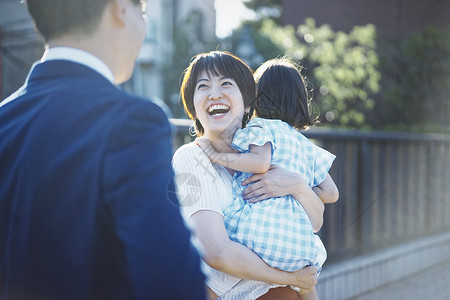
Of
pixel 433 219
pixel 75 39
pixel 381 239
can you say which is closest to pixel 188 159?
pixel 75 39

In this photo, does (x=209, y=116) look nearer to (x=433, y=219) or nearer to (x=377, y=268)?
(x=377, y=268)

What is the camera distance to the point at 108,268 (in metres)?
1.09

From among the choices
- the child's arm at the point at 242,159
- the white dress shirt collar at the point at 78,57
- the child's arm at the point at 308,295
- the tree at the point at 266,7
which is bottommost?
the child's arm at the point at 308,295

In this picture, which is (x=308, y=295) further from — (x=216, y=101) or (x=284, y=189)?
(x=216, y=101)

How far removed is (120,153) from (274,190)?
1040 millimetres

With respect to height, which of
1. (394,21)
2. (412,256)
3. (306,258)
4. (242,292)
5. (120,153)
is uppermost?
(394,21)

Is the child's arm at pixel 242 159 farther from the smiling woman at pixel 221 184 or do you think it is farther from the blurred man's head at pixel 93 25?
the blurred man's head at pixel 93 25

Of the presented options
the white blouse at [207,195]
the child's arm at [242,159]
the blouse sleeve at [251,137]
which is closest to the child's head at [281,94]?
the blouse sleeve at [251,137]

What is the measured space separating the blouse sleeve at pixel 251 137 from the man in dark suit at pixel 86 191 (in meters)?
0.92

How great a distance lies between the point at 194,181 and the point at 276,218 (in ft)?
1.13

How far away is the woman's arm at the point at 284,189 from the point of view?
1968 mm

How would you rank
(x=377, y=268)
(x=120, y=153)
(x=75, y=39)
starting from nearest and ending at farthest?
(x=120, y=153)
(x=75, y=39)
(x=377, y=268)

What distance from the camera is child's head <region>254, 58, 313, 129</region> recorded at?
2.26 metres

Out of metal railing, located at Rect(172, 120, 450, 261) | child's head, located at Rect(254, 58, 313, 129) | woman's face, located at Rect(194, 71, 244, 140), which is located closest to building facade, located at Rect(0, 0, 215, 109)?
metal railing, located at Rect(172, 120, 450, 261)
